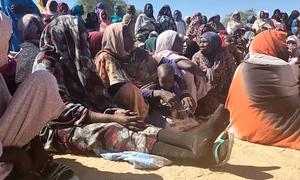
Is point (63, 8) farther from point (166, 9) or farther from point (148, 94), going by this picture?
point (148, 94)

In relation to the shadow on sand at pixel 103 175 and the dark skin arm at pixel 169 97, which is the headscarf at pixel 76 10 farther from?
the shadow on sand at pixel 103 175

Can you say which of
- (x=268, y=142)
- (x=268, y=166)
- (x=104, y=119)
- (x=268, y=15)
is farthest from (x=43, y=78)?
(x=268, y=15)

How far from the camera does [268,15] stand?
1434cm

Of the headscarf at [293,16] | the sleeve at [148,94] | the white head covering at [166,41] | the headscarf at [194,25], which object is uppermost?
the white head covering at [166,41]

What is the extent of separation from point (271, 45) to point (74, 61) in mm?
2340

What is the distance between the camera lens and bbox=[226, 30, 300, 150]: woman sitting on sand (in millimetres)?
4414

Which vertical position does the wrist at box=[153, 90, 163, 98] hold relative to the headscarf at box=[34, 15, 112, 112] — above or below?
below

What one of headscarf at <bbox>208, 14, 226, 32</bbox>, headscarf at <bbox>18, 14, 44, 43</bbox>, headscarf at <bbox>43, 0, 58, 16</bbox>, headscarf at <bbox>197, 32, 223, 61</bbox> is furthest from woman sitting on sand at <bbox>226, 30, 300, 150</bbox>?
headscarf at <bbox>208, 14, 226, 32</bbox>

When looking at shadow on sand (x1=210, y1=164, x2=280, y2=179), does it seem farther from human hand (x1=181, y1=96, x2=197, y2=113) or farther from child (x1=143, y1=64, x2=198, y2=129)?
human hand (x1=181, y1=96, x2=197, y2=113)

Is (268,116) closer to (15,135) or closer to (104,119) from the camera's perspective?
(104,119)

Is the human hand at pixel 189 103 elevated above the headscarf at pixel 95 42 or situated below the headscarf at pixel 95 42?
below

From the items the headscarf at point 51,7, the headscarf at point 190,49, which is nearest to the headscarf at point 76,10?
the headscarf at point 51,7

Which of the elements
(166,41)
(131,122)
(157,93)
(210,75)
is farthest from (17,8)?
(131,122)

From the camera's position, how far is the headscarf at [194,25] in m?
9.88
